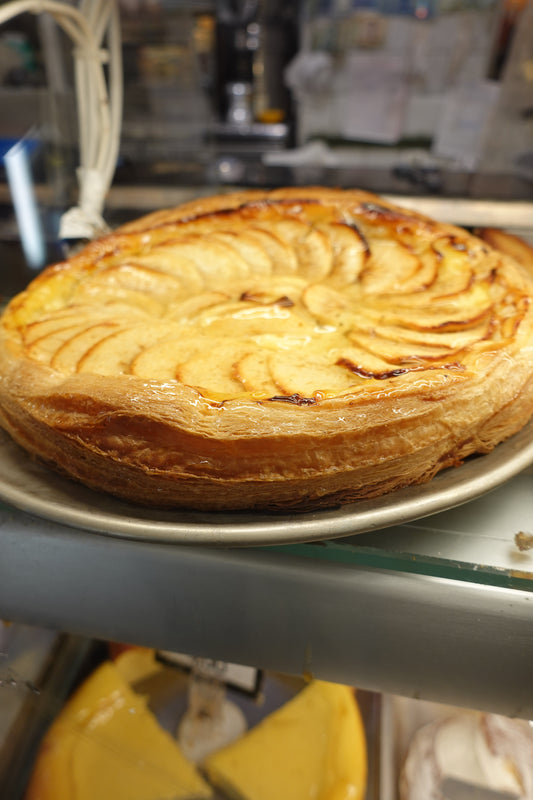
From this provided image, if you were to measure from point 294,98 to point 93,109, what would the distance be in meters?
5.48

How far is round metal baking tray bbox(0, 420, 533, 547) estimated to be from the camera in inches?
43.4

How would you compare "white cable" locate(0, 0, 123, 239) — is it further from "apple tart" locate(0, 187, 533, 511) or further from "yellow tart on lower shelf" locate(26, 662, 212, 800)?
"yellow tart on lower shelf" locate(26, 662, 212, 800)

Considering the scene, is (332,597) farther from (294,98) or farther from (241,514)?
(294,98)

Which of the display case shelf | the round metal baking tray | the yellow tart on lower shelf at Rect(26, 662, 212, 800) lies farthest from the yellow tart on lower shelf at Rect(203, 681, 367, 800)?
the round metal baking tray

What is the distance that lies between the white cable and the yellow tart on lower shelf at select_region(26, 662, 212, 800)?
1.72 m

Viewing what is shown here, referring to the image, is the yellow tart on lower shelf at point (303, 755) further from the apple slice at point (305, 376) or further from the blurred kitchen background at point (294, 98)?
the blurred kitchen background at point (294, 98)

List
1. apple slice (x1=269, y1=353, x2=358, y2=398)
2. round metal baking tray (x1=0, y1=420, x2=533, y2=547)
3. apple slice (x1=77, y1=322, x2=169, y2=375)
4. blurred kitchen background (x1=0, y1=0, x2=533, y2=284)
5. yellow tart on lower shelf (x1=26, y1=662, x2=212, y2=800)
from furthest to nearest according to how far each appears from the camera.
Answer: blurred kitchen background (x1=0, y1=0, x2=533, y2=284)
yellow tart on lower shelf (x1=26, y1=662, x2=212, y2=800)
apple slice (x1=77, y1=322, x2=169, y2=375)
apple slice (x1=269, y1=353, x2=358, y2=398)
round metal baking tray (x1=0, y1=420, x2=533, y2=547)

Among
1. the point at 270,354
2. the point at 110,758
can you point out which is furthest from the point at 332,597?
the point at 110,758

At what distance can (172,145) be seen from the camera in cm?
403

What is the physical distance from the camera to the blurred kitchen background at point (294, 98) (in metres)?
3.23

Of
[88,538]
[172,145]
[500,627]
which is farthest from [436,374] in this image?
[172,145]

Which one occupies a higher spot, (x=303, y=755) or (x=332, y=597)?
(x=332, y=597)

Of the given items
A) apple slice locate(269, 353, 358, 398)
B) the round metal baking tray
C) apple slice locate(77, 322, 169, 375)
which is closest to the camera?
the round metal baking tray

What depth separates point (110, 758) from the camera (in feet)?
5.72
